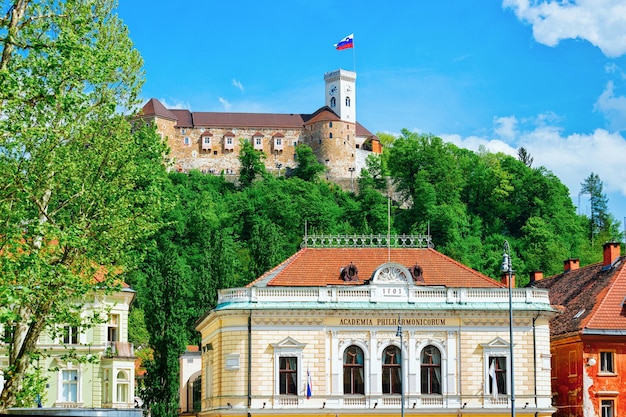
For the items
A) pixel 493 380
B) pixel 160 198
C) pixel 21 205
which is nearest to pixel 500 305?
pixel 493 380

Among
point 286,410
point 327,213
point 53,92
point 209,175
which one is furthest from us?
point 209,175

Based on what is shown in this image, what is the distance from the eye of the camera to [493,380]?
54.0 m

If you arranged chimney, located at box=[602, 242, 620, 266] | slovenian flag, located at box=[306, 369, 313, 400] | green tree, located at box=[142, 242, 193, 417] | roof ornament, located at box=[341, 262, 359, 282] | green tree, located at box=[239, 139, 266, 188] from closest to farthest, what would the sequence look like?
slovenian flag, located at box=[306, 369, 313, 400], roof ornament, located at box=[341, 262, 359, 282], chimney, located at box=[602, 242, 620, 266], green tree, located at box=[142, 242, 193, 417], green tree, located at box=[239, 139, 266, 188]

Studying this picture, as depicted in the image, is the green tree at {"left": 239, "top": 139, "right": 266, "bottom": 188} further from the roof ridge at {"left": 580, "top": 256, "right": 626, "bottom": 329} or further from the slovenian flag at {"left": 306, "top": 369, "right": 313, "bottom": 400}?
the slovenian flag at {"left": 306, "top": 369, "right": 313, "bottom": 400}

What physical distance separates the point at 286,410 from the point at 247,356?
3.01 metres

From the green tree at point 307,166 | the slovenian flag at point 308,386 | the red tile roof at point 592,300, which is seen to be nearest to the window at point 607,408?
the red tile roof at point 592,300

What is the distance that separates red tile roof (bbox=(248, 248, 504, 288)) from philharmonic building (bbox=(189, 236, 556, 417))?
47.8 inches

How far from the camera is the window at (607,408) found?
5712 cm

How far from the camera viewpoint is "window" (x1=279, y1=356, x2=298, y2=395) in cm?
5312

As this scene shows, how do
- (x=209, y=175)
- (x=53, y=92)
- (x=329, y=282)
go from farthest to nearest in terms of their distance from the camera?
(x=209, y=175)
(x=329, y=282)
(x=53, y=92)

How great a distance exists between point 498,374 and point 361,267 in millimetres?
8547

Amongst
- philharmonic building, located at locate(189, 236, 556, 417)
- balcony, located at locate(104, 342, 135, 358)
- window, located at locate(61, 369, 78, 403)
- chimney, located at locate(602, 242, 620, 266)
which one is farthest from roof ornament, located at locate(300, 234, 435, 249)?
window, located at locate(61, 369, 78, 403)

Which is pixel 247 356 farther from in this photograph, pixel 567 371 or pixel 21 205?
pixel 21 205

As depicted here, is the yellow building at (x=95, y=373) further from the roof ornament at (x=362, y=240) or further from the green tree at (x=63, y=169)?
the green tree at (x=63, y=169)
